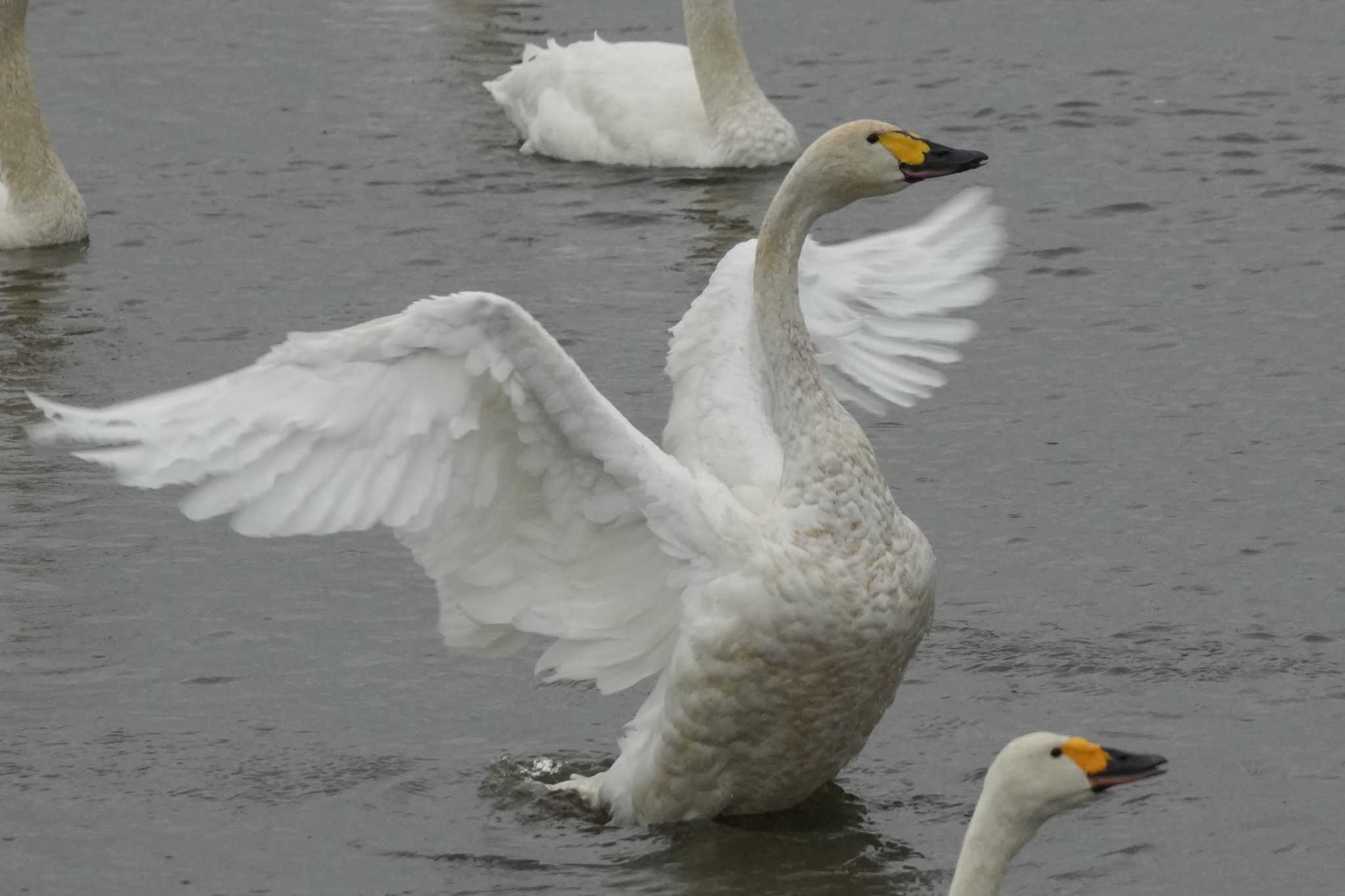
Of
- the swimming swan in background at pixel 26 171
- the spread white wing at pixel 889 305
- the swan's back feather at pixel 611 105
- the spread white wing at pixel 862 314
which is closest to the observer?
the spread white wing at pixel 862 314

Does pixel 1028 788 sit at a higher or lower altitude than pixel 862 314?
lower

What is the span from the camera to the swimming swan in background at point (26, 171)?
1385cm

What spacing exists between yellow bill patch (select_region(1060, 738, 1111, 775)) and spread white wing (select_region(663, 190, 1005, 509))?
2566 millimetres

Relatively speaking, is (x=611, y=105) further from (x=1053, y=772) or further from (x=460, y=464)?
(x=1053, y=772)

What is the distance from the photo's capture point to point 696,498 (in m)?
7.07

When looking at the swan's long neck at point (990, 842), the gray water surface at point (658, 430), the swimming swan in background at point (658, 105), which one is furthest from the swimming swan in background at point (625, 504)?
the swimming swan in background at point (658, 105)

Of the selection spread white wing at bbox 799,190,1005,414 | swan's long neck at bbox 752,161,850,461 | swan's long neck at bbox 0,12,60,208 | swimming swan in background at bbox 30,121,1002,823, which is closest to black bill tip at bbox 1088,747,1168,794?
swimming swan in background at bbox 30,121,1002,823

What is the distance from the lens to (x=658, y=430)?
10.6m

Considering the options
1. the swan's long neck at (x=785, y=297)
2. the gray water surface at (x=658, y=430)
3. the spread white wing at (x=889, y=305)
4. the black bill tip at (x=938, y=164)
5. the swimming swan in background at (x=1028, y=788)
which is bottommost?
the gray water surface at (x=658, y=430)

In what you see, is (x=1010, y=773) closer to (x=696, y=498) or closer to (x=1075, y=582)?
(x=696, y=498)

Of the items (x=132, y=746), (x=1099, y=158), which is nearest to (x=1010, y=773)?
(x=132, y=746)

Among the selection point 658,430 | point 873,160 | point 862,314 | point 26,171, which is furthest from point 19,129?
point 873,160

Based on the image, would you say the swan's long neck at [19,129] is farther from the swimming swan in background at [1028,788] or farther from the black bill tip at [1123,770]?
the black bill tip at [1123,770]

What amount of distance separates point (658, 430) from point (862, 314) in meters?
1.94
